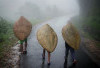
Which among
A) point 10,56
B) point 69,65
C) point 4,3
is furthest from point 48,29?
point 4,3

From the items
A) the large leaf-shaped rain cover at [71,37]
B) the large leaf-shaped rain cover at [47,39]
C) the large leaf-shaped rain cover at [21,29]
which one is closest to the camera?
the large leaf-shaped rain cover at [47,39]

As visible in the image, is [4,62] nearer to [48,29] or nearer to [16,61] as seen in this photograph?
[16,61]

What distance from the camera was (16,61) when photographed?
281 inches

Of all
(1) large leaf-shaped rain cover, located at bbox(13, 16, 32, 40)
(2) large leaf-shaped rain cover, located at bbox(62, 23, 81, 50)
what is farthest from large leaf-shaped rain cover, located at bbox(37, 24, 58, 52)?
(1) large leaf-shaped rain cover, located at bbox(13, 16, 32, 40)

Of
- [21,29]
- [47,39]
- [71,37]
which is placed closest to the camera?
[47,39]

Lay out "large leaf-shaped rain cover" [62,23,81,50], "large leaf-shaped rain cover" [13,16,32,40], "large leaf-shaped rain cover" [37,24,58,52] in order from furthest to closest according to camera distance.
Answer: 1. "large leaf-shaped rain cover" [13,16,32,40]
2. "large leaf-shaped rain cover" [62,23,81,50]
3. "large leaf-shaped rain cover" [37,24,58,52]

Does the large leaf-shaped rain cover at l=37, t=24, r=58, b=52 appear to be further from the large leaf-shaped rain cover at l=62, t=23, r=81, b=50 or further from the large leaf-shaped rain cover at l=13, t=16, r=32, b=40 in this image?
the large leaf-shaped rain cover at l=13, t=16, r=32, b=40

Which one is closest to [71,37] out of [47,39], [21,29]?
[47,39]

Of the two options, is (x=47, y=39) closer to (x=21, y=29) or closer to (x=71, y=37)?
(x=71, y=37)

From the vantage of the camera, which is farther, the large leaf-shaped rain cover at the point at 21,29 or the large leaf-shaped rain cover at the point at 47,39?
the large leaf-shaped rain cover at the point at 21,29

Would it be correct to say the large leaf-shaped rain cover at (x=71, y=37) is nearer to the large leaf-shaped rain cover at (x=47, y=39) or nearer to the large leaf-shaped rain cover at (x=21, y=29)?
the large leaf-shaped rain cover at (x=47, y=39)

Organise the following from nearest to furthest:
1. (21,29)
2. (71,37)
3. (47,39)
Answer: (47,39), (71,37), (21,29)

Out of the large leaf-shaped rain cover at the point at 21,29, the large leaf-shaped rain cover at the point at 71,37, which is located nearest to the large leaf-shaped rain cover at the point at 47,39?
the large leaf-shaped rain cover at the point at 71,37

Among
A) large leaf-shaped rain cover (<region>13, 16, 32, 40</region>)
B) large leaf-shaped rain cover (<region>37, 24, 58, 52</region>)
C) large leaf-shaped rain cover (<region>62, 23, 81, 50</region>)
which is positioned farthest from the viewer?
large leaf-shaped rain cover (<region>13, 16, 32, 40</region>)
